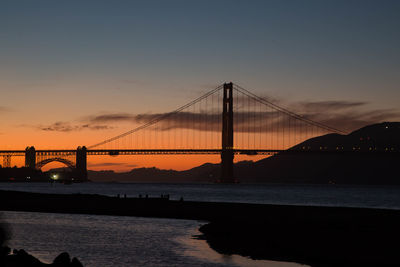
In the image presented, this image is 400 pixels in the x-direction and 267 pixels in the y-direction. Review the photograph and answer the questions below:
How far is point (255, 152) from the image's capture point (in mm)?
114438

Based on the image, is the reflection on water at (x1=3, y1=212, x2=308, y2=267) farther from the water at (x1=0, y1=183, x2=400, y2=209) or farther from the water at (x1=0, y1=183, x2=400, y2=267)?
the water at (x1=0, y1=183, x2=400, y2=209)

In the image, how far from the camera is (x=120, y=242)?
2870cm

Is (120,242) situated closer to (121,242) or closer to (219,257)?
(121,242)

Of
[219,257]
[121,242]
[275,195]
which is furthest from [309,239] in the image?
[275,195]

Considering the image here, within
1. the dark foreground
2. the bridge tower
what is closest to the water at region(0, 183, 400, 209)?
the bridge tower

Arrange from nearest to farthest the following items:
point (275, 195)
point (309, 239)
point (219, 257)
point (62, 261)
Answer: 1. point (62, 261)
2. point (219, 257)
3. point (309, 239)
4. point (275, 195)

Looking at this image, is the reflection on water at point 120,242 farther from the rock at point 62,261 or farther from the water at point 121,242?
the rock at point 62,261

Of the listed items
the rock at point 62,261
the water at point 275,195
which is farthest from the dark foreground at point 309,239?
the water at point 275,195

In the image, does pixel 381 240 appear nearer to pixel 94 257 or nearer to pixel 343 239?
pixel 343 239

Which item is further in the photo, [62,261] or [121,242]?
[121,242]

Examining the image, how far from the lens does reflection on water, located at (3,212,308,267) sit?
75.0ft

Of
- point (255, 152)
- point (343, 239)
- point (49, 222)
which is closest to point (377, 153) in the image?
point (255, 152)

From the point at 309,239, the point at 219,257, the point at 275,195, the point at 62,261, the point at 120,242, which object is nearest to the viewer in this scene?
the point at 62,261

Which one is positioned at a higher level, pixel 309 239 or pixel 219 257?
→ pixel 309 239
